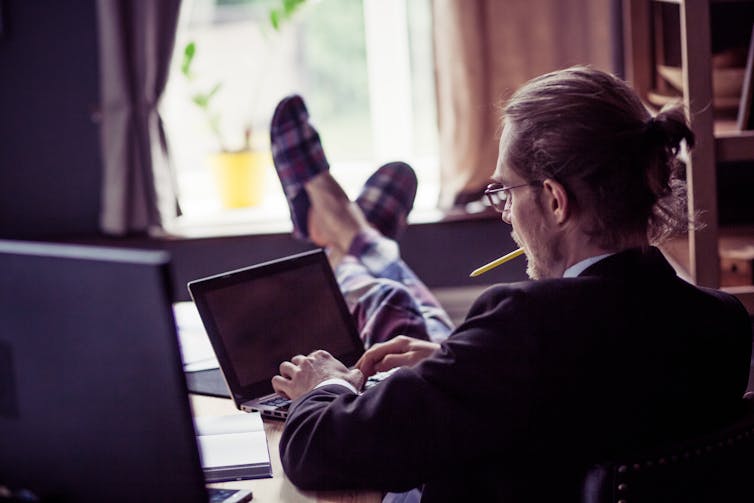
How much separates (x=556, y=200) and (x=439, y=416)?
0.93 feet

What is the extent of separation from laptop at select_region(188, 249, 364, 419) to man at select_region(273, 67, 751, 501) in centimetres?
22

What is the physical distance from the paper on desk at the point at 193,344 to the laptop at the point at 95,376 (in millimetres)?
696

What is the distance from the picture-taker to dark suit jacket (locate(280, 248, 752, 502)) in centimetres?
104

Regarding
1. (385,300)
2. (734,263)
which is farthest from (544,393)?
(734,263)

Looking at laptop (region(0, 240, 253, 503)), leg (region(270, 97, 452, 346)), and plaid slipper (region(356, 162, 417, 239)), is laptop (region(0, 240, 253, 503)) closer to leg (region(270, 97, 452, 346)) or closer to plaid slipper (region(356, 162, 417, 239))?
leg (region(270, 97, 452, 346))

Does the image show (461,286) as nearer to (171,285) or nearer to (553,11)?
(553,11)

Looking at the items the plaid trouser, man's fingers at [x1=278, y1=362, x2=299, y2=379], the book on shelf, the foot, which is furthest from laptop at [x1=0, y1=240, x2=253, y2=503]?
the foot

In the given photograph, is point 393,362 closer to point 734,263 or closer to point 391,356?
point 391,356

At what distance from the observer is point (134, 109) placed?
10.5 feet

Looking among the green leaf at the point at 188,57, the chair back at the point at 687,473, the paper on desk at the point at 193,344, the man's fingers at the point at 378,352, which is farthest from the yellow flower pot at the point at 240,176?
the chair back at the point at 687,473

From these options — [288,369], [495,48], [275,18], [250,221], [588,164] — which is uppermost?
[275,18]

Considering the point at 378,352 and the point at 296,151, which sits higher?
the point at 296,151

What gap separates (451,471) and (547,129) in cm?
39

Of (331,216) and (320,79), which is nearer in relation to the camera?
(331,216)
